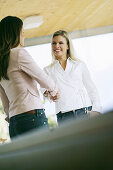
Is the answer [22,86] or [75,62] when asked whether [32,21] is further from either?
[22,86]

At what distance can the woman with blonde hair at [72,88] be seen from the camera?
1.91 meters

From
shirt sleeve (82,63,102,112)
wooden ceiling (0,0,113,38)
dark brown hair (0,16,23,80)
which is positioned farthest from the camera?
wooden ceiling (0,0,113,38)

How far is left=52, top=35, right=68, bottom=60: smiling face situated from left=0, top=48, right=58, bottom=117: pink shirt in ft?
3.13

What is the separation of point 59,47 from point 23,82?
1.03 m

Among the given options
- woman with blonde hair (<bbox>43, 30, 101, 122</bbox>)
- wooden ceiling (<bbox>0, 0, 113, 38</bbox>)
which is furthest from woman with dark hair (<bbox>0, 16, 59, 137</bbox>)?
wooden ceiling (<bbox>0, 0, 113, 38</bbox>)

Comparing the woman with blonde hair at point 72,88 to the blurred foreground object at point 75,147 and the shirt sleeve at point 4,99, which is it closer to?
the shirt sleeve at point 4,99

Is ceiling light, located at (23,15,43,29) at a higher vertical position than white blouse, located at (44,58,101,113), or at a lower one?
higher

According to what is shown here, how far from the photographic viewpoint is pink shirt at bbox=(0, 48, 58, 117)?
1.34 metres

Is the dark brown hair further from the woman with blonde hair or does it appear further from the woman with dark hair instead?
the woman with blonde hair

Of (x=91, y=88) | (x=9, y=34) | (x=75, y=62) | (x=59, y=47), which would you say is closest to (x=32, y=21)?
(x=59, y=47)

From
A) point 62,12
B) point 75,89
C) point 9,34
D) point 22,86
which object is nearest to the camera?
point 22,86

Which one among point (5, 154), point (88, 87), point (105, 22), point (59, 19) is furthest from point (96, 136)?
point (105, 22)

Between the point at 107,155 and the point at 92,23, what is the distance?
606cm

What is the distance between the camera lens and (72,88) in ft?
6.50
